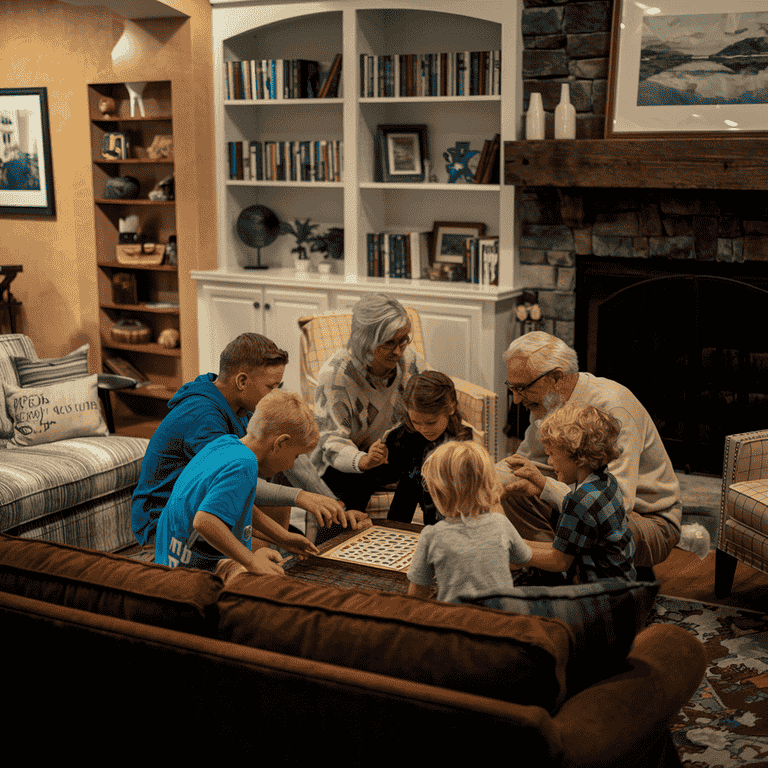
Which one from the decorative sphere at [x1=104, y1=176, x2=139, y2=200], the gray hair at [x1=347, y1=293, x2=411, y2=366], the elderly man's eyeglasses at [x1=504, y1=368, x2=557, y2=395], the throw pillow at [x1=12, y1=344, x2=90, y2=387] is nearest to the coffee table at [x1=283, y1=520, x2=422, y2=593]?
the elderly man's eyeglasses at [x1=504, y1=368, x2=557, y2=395]

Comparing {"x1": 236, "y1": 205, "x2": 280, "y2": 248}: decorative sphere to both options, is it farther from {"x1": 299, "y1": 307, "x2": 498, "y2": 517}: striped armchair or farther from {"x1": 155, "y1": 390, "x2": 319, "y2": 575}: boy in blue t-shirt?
{"x1": 155, "y1": 390, "x2": 319, "y2": 575}: boy in blue t-shirt

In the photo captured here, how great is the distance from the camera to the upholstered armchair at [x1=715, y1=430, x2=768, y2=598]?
2.95 m

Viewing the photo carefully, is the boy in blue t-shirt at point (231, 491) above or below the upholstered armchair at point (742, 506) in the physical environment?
above

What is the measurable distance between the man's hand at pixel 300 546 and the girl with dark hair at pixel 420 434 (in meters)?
0.39

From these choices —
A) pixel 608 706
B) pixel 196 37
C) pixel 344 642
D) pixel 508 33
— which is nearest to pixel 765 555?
pixel 608 706

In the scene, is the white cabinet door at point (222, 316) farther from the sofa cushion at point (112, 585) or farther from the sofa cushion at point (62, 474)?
the sofa cushion at point (112, 585)

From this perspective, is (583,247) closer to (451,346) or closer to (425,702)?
(451,346)

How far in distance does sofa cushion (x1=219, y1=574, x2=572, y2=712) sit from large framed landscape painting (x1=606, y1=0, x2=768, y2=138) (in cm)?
320

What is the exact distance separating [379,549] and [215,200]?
11.2ft

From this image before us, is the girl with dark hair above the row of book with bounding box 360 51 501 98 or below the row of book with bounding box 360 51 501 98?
below

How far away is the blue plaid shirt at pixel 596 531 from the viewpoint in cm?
212

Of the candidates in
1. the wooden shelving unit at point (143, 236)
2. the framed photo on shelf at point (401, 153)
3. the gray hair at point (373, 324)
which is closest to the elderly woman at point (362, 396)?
the gray hair at point (373, 324)

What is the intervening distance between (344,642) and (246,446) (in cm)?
83

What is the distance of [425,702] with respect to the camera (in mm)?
1267
